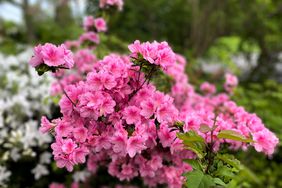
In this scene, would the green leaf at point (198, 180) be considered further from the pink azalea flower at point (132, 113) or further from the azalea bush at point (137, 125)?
the pink azalea flower at point (132, 113)

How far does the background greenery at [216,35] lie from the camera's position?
4320 mm

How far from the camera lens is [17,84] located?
3686 mm

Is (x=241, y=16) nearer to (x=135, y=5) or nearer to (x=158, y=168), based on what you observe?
(x=135, y=5)

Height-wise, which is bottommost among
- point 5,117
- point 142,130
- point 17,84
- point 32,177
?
point 142,130

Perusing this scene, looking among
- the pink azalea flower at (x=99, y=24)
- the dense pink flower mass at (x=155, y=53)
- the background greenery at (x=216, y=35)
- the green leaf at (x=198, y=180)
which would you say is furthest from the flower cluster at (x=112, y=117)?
the background greenery at (x=216, y=35)

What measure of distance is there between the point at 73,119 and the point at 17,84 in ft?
6.24

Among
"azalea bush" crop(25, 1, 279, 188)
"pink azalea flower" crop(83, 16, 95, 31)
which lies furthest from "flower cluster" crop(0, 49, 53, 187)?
"azalea bush" crop(25, 1, 279, 188)

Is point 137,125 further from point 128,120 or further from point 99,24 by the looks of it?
point 99,24

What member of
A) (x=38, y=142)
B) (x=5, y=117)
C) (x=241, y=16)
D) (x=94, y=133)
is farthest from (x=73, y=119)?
(x=241, y=16)

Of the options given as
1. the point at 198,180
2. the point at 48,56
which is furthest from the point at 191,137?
the point at 48,56

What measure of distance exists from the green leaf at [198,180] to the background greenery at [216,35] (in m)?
2.17

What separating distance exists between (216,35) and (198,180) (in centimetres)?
469

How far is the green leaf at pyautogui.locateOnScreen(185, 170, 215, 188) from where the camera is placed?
1.71m

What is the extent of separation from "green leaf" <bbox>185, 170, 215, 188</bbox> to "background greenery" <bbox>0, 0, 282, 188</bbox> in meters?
2.17
